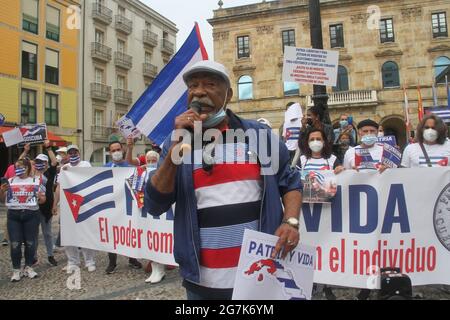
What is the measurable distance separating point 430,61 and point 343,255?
30137mm

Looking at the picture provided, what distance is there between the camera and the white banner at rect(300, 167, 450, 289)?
3904 millimetres

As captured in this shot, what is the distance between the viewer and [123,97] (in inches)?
1309

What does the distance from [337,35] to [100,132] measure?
20417 millimetres

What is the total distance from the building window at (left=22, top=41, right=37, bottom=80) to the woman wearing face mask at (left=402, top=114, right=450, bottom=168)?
25.3 metres

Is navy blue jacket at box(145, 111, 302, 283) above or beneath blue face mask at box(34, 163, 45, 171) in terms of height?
beneath

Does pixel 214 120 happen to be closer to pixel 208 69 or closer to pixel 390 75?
pixel 208 69

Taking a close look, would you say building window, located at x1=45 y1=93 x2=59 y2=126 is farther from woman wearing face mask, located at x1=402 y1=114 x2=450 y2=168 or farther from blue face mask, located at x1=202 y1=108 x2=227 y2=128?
blue face mask, located at x1=202 y1=108 x2=227 y2=128

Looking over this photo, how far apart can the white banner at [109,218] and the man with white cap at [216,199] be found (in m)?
3.07

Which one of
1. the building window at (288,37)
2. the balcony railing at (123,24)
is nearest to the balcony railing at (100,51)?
the balcony railing at (123,24)

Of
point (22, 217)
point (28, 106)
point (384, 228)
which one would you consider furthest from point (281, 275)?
point (28, 106)

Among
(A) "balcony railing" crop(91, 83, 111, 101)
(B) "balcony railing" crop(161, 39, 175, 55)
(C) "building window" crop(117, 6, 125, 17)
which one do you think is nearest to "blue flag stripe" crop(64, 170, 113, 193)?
(A) "balcony railing" crop(91, 83, 111, 101)

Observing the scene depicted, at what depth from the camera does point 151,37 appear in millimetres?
37094
